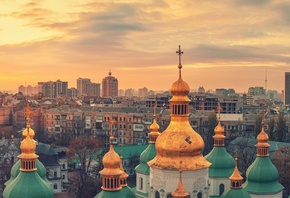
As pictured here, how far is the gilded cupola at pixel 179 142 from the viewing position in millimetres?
19078

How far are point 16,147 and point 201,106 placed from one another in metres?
46.4

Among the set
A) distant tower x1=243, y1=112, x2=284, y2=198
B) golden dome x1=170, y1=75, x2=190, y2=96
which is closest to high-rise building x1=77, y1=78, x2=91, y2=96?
distant tower x1=243, y1=112, x2=284, y2=198

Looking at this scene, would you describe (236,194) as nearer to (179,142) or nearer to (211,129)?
(179,142)

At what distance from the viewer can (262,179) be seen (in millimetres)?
24625

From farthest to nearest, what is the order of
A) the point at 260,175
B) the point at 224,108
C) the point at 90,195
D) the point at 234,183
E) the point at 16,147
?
the point at 224,108
the point at 16,147
the point at 90,195
the point at 260,175
the point at 234,183

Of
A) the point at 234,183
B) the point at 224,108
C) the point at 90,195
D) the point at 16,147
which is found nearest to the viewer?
the point at 234,183

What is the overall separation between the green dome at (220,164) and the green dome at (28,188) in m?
8.50

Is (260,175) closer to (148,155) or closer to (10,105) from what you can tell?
(148,155)

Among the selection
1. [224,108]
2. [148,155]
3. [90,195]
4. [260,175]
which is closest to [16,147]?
[90,195]

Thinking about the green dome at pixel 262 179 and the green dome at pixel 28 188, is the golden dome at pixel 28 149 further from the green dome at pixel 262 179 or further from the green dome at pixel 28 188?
the green dome at pixel 262 179

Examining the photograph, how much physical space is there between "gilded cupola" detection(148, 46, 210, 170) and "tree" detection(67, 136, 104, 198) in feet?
62.0

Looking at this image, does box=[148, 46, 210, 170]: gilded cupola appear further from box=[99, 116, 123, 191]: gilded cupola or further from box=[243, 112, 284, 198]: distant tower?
box=[243, 112, 284, 198]: distant tower

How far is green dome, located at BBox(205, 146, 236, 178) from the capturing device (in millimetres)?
25047

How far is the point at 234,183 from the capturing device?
71.1ft
